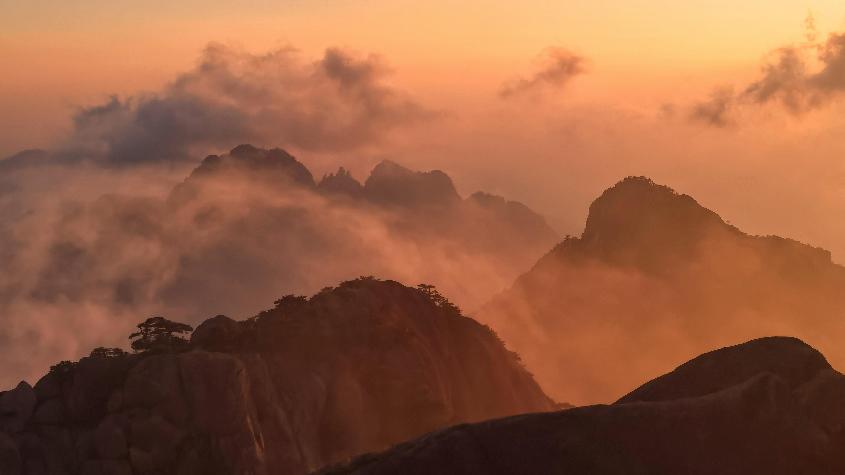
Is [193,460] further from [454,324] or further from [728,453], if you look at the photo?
[728,453]

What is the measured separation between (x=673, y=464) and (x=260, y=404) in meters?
60.3

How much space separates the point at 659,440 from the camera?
5162 centimetres

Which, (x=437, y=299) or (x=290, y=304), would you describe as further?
(x=437, y=299)

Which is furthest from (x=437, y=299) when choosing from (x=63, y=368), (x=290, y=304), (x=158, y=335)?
(x=63, y=368)

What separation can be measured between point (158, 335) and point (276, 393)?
16477 millimetres

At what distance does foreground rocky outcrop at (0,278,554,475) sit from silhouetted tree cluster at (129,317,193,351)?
2.17 m

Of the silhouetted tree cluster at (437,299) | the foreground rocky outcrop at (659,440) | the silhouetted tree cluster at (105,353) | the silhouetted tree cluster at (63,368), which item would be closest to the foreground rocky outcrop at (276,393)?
the silhouetted tree cluster at (63,368)

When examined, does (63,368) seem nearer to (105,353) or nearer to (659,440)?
(105,353)

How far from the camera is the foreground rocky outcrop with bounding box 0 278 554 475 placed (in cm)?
9600

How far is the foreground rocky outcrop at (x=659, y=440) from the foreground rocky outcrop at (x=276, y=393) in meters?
46.9

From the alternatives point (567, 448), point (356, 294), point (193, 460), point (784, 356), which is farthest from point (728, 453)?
point (356, 294)

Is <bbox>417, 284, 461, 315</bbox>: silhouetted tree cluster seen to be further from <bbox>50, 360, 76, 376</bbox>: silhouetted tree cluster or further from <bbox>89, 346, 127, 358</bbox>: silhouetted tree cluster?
<bbox>50, 360, 76, 376</bbox>: silhouetted tree cluster

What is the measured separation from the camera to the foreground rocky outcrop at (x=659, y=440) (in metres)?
50.8

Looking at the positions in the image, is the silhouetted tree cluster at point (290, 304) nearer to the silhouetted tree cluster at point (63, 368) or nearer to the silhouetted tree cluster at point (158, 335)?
the silhouetted tree cluster at point (158, 335)
